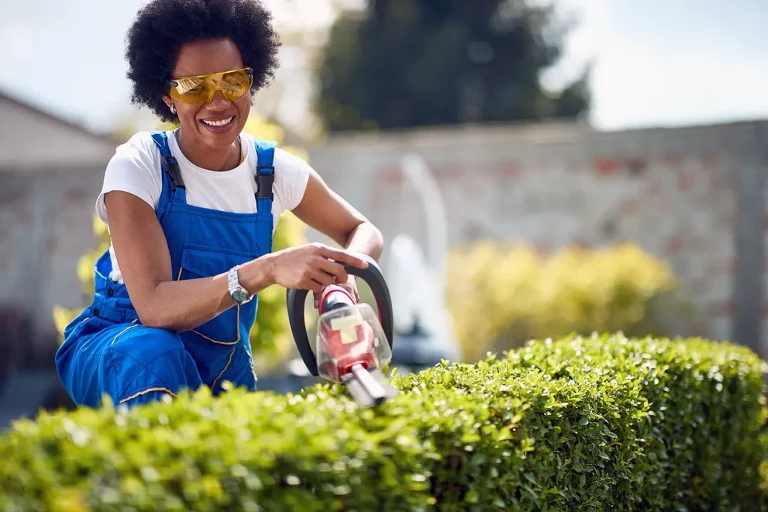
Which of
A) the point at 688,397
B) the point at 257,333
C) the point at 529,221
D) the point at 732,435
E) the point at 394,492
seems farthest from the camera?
the point at 529,221

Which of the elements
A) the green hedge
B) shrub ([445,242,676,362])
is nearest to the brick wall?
shrub ([445,242,676,362])

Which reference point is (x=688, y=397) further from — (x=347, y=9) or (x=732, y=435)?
(x=347, y=9)

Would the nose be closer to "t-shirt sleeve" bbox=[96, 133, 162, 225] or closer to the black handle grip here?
"t-shirt sleeve" bbox=[96, 133, 162, 225]

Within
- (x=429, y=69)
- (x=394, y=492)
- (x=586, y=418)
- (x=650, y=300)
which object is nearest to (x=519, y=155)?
(x=650, y=300)

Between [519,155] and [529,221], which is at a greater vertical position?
[519,155]

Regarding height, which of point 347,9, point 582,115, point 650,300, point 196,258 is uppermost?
point 347,9

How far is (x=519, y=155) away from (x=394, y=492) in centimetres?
918

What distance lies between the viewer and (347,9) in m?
25.3

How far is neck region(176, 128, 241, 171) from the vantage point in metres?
2.99

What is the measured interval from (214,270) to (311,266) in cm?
58

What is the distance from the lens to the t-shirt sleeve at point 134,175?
2.68 metres

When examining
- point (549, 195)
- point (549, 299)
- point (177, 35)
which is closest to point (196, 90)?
point (177, 35)

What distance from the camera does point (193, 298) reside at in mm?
2541

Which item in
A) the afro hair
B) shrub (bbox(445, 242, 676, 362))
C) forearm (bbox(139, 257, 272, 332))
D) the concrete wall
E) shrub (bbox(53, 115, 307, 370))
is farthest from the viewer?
the concrete wall
